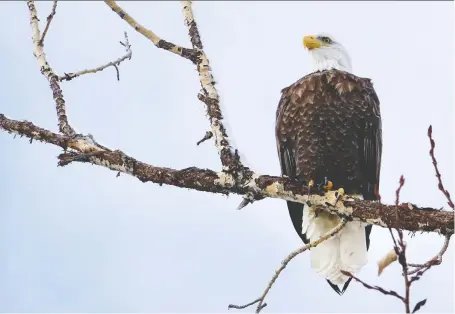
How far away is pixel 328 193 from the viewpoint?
4.09 meters

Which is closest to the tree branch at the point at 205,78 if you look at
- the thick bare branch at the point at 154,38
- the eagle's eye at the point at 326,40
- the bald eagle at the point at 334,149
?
the thick bare branch at the point at 154,38

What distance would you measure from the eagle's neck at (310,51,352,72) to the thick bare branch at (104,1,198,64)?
1699 mm

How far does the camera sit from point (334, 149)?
5.01 meters

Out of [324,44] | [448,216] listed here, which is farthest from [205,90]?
[324,44]

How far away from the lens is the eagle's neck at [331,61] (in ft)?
18.7

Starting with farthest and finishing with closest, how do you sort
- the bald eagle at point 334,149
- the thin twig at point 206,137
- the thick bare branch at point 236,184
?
the bald eagle at point 334,149 → the thin twig at point 206,137 → the thick bare branch at point 236,184

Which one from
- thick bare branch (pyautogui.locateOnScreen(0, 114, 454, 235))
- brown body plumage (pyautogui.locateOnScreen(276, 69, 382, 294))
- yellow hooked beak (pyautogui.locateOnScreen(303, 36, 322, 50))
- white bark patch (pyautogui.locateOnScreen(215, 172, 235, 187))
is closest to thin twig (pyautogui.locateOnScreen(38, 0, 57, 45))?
thick bare branch (pyautogui.locateOnScreen(0, 114, 454, 235))

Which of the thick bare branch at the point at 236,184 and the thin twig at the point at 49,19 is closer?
the thick bare branch at the point at 236,184

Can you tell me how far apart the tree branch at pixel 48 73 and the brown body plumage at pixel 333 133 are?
1.68 m

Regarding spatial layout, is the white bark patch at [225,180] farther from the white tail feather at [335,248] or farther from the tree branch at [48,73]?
the white tail feather at [335,248]

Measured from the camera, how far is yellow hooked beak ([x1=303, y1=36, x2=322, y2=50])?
6.06m

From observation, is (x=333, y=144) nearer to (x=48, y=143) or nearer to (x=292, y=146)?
(x=292, y=146)

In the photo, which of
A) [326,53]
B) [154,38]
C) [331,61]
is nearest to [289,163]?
[331,61]

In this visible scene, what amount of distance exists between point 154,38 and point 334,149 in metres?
1.53
